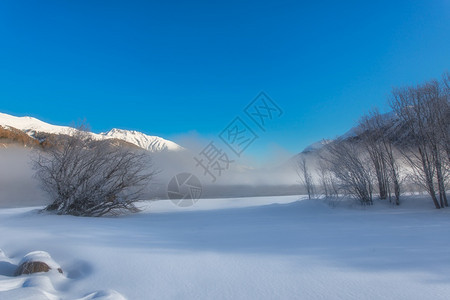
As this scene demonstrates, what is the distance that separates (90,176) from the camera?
9906mm

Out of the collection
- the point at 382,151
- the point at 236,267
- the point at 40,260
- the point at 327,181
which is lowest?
the point at 236,267

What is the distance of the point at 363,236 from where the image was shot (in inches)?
175

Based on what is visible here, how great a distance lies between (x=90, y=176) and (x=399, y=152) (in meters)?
13.9

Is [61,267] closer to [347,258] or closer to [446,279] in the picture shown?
[347,258]

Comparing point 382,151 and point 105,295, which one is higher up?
point 382,151

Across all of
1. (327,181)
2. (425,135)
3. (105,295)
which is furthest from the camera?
(327,181)

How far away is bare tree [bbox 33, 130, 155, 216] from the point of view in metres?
9.48

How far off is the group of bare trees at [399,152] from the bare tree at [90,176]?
9820 millimetres

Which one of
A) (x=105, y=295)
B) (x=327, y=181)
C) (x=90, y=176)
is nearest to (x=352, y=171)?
(x=327, y=181)

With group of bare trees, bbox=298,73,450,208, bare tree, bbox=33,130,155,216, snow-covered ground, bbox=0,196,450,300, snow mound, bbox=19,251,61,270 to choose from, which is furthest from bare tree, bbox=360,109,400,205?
snow mound, bbox=19,251,61,270

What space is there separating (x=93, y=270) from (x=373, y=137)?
12500 millimetres

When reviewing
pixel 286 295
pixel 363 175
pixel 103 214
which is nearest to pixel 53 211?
pixel 103 214

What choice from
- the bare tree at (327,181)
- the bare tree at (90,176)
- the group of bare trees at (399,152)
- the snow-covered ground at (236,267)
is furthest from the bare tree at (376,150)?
the bare tree at (90,176)

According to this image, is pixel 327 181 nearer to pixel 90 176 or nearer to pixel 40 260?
pixel 90 176
